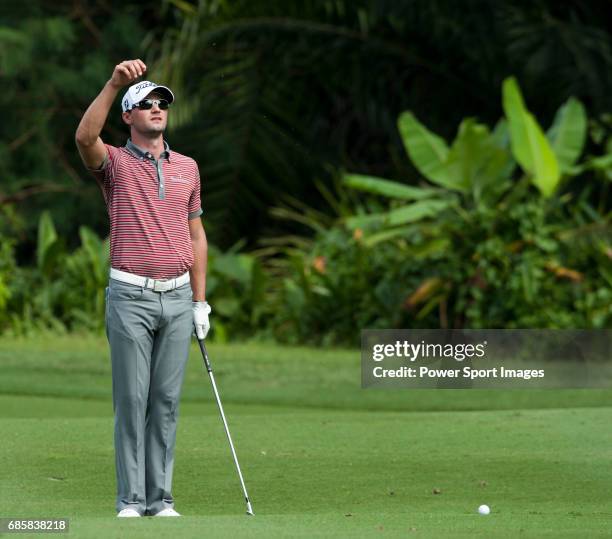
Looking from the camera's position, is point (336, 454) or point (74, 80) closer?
point (336, 454)

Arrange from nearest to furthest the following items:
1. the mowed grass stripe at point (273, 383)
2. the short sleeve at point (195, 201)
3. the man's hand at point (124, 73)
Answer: the man's hand at point (124, 73) → the short sleeve at point (195, 201) → the mowed grass stripe at point (273, 383)

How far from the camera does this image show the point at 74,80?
2252cm

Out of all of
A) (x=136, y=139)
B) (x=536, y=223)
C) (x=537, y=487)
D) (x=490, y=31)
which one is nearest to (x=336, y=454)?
(x=537, y=487)

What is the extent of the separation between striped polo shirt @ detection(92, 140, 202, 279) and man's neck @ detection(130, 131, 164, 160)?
2 cm

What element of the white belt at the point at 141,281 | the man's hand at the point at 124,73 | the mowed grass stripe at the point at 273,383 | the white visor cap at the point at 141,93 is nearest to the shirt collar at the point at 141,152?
the white visor cap at the point at 141,93

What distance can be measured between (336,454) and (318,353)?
651 cm

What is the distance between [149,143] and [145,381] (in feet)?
3.04

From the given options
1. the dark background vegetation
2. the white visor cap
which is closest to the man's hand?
the white visor cap

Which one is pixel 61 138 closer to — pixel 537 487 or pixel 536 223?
pixel 536 223

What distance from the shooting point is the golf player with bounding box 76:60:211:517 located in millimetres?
5590

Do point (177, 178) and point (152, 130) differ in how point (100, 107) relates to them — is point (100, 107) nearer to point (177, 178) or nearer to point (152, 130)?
point (152, 130)

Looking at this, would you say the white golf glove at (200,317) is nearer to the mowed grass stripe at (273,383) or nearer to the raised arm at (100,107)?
the raised arm at (100,107)

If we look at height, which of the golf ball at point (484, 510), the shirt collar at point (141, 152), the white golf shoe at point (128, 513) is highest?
the shirt collar at point (141, 152)

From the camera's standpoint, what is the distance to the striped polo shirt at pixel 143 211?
559cm
